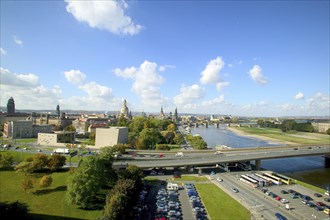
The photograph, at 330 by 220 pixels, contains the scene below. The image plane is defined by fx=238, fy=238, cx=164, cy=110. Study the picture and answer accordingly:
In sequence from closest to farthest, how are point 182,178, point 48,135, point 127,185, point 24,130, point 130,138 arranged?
1. point 127,185
2. point 182,178
3. point 48,135
4. point 130,138
5. point 24,130

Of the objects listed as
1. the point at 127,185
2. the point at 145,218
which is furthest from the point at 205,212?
the point at 127,185

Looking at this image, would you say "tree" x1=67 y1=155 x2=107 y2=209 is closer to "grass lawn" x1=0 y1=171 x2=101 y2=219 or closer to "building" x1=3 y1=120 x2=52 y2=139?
"grass lawn" x1=0 y1=171 x2=101 y2=219

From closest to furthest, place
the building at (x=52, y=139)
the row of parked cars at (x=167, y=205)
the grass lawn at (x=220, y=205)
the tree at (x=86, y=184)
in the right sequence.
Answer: the row of parked cars at (x=167, y=205), the grass lawn at (x=220, y=205), the tree at (x=86, y=184), the building at (x=52, y=139)

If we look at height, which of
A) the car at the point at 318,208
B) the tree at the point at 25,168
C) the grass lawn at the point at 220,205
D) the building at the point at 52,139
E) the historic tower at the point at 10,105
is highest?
the historic tower at the point at 10,105

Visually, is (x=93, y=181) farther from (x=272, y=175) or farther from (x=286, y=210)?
(x=272, y=175)

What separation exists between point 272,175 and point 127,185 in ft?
102

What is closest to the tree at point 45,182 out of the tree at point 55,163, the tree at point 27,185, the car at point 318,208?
the tree at point 27,185

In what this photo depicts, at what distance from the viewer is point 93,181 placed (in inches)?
1201

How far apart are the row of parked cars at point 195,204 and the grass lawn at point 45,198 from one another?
1152 cm

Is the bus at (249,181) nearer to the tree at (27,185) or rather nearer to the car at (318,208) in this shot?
the car at (318,208)

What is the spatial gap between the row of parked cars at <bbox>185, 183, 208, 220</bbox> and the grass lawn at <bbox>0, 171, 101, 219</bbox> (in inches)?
454

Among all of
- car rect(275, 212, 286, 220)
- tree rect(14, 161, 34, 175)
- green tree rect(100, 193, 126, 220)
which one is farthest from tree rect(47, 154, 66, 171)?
car rect(275, 212, 286, 220)

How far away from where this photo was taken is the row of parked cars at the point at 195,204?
27438mm

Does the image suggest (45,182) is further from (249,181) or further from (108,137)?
(108,137)
